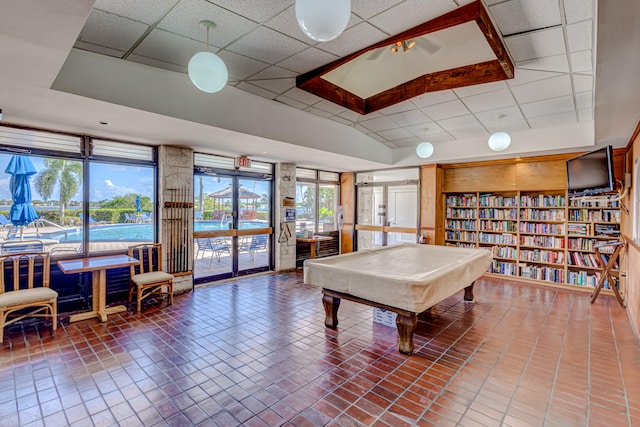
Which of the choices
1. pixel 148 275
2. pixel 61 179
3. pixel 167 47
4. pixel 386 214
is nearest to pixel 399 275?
pixel 167 47

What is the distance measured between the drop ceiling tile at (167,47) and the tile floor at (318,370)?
2965 millimetres

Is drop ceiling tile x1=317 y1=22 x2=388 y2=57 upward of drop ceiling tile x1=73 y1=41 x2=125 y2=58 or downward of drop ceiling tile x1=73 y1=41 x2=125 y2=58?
upward

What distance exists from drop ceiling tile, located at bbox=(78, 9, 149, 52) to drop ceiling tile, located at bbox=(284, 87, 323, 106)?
6.07 feet

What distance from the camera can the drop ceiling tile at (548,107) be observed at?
165 inches

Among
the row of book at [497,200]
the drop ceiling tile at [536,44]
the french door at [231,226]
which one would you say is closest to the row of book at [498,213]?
the row of book at [497,200]

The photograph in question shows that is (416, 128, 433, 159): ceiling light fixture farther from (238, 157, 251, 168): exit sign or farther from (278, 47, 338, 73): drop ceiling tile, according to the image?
(238, 157, 251, 168): exit sign

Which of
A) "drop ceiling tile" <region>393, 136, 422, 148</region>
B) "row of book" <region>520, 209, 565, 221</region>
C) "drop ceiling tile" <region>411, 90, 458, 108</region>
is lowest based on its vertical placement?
"row of book" <region>520, 209, 565, 221</region>

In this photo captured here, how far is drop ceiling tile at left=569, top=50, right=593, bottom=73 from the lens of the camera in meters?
3.11

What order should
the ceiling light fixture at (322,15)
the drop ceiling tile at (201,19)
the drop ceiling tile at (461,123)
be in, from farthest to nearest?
the drop ceiling tile at (461,123) → the drop ceiling tile at (201,19) → the ceiling light fixture at (322,15)

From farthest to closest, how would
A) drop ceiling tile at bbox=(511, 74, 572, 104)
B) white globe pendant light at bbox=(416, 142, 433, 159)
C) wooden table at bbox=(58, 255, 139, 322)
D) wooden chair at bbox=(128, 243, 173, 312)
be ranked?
1. white globe pendant light at bbox=(416, 142, 433, 159)
2. wooden chair at bbox=(128, 243, 173, 312)
3. wooden table at bbox=(58, 255, 139, 322)
4. drop ceiling tile at bbox=(511, 74, 572, 104)

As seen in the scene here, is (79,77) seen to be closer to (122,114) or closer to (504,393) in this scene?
(122,114)

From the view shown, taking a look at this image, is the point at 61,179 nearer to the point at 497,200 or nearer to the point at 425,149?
the point at 425,149

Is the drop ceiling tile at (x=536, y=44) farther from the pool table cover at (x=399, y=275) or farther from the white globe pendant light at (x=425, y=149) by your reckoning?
the pool table cover at (x=399, y=275)

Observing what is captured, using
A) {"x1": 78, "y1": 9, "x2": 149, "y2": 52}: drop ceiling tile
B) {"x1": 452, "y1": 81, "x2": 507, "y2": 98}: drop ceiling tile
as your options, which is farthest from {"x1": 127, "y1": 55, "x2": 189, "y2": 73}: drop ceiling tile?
{"x1": 452, "y1": 81, "x2": 507, "y2": 98}: drop ceiling tile
